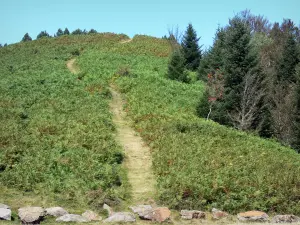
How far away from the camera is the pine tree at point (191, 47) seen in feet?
158

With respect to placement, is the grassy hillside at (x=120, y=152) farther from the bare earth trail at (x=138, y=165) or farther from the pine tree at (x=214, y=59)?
the pine tree at (x=214, y=59)

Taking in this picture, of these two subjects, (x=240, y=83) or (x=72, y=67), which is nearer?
(x=240, y=83)

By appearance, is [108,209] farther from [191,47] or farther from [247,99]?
[191,47]

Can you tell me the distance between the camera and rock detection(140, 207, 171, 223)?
10.2 metres

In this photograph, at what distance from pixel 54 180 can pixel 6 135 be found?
4161mm

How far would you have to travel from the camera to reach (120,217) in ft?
32.7

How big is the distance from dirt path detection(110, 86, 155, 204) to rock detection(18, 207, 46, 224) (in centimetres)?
317

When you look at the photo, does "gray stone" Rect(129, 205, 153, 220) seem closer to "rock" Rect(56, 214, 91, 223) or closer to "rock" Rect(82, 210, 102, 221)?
"rock" Rect(82, 210, 102, 221)

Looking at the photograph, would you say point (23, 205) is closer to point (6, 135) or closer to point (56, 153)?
point (56, 153)

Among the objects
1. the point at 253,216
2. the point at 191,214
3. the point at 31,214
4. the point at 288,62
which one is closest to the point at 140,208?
the point at 191,214

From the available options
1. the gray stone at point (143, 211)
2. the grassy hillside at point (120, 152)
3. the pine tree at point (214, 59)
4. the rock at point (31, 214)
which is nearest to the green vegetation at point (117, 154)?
Answer: the grassy hillside at point (120, 152)

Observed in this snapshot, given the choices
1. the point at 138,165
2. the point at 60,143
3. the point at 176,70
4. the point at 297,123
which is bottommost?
the point at 138,165

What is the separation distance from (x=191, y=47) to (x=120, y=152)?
1384 inches

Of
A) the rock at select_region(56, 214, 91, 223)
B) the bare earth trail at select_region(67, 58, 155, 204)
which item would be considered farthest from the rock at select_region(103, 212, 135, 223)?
the bare earth trail at select_region(67, 58, 155, 204)
